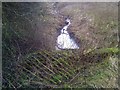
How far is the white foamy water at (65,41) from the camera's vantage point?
4.55m

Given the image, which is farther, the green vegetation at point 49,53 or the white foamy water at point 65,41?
the white foamy water at point 65,41

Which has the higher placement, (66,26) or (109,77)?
(66,26)

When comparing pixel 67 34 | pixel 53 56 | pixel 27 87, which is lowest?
pixel 27 87

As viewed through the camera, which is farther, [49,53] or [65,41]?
[65,41]

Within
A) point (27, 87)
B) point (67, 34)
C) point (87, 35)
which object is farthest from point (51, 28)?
point (27, 87)

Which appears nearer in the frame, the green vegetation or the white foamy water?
the green vegetation

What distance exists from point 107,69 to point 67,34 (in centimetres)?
196

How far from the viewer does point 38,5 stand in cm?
525

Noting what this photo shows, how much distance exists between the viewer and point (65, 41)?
16.2 ft

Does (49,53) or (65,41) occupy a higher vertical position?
(65,41)

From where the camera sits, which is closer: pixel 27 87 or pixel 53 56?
pixel 27 87

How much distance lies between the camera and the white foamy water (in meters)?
4.55

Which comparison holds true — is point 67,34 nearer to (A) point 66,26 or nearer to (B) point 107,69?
(A) point 66,26

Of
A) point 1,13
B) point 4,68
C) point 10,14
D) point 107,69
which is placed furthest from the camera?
point 10,14
